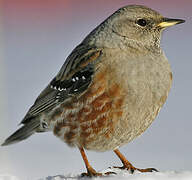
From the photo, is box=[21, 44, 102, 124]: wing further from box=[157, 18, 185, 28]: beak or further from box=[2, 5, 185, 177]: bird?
box=[157, 18, 185, 28]: beak

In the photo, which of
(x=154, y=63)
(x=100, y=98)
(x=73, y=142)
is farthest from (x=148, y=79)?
(x=73, y=142)

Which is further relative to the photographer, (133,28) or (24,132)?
(24,132)

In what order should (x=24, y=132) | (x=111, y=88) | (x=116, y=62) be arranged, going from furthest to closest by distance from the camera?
1. (x=24, y=132)
2. (x=116, y=62)
3. (x=111, y=88)

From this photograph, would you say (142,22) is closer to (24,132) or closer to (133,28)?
(133,28)

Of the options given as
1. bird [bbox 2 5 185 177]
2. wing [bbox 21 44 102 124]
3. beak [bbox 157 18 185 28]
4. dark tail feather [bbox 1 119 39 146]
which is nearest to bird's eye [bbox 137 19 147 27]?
bird [bbox 2 5 185 177]

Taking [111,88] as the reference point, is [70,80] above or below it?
above

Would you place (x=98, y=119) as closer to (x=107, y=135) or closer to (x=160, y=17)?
(x=107, y=135)

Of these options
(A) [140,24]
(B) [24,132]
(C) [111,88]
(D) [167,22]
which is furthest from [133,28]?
→ (B) [24,132]
